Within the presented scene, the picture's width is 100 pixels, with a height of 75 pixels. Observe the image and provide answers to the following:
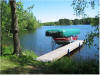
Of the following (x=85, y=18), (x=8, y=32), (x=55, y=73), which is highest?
(x=85, y=18)

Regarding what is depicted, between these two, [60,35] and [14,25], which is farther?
[60,35]

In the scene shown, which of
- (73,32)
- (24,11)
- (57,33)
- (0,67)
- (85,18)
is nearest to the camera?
(0,67)

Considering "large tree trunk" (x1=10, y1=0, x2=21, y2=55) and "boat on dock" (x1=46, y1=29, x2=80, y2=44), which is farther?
"boat on dock" (x1=46, y1=29, x2=80, y2=44)

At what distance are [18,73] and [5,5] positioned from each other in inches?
306

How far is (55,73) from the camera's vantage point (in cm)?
471

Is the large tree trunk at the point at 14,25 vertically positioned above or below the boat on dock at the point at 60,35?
above

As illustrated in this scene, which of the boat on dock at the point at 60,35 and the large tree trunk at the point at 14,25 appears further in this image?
the boat on dock at the point at 60,35

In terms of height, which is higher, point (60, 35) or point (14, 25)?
point (14, 25)

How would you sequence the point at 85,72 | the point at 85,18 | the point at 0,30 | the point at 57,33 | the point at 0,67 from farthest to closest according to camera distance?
the point at 57,33, the point at 0,30, the point at 85,18, the point at 0,67, the point at 85,72

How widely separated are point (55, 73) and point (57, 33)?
16511 millimetres

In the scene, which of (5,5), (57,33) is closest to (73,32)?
(57,33)

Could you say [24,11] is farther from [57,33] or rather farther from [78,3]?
[57,33]

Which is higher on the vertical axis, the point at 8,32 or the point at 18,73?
the point at 8,32

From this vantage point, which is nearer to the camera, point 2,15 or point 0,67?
point 0,67
